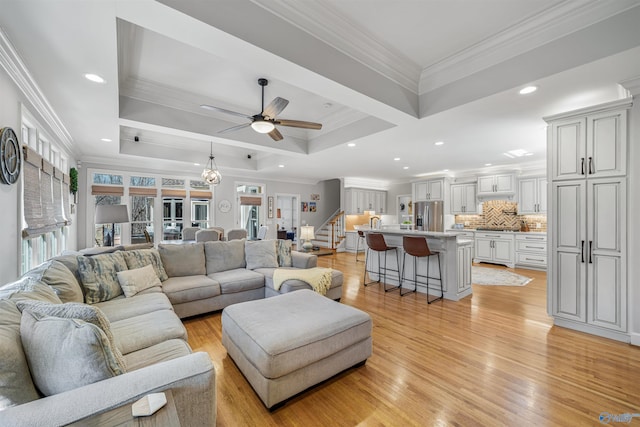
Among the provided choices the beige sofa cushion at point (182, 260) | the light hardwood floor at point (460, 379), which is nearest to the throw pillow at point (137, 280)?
the beige sofa cushion at point (182, 260)

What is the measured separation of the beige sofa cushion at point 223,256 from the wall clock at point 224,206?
12.4ft

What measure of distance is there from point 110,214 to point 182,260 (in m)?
1.68

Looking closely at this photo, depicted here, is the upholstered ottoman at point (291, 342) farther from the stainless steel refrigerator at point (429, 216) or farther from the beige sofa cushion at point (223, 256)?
the stainless steel refrigerator at point (429, 216)

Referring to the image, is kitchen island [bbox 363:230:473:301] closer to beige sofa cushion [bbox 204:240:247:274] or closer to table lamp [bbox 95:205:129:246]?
beige sofa cushion [bbox 204:240:247:274]

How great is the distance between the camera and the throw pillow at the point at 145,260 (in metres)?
3.19

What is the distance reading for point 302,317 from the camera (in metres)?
2.14

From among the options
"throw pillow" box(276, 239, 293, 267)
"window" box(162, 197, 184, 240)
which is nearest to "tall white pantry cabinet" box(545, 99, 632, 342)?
"throw pillow" box(276, 239, 293, 267)

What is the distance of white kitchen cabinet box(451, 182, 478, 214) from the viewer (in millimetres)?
7566

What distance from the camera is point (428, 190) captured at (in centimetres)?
838

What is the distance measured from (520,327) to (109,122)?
5.96m

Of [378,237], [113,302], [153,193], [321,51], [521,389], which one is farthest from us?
[153,193]

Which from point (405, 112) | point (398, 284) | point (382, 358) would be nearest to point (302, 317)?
point (382, 358)

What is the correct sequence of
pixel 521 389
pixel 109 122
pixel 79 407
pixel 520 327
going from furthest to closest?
pixel 109 122 < pixel 520 327 < pixel 521 389 < pixel 79 407

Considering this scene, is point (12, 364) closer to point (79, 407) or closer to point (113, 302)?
point (79, 407)
